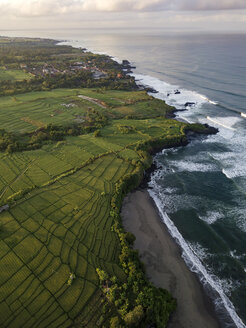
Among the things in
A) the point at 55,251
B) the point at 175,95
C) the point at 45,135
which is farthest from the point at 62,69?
the point at 55,251

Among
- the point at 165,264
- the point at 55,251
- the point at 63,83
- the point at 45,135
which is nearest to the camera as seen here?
the point at 55,251

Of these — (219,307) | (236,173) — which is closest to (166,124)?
(236,173)

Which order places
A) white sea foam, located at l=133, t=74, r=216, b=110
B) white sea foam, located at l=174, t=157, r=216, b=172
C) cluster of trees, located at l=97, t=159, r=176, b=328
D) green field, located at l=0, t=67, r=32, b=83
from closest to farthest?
cluster of trees, located at l=97, t=159, r=176, b=328 < white sea foam, located at l=174, t=157, r=216, b=172 < white sea foam, located at l=133, t=74, r=216, b=110 < green field, located at l=0, t=67, r=32, b=83

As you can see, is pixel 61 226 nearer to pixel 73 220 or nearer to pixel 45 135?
pixel 73 220

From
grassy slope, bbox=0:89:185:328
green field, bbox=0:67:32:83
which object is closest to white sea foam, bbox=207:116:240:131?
grassy slope, bbox=0:89:185:328

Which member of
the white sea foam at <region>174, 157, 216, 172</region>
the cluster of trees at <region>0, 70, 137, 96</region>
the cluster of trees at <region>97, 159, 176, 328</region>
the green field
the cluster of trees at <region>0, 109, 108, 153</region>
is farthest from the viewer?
the green field

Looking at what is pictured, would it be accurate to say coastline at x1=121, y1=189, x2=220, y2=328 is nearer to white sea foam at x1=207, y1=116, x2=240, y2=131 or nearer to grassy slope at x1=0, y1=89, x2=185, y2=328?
grassy slope at x1=0, y1=89, x2=185, y2=328

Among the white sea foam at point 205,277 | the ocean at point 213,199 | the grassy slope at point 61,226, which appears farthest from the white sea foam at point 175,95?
the white sea foam at point 205,277

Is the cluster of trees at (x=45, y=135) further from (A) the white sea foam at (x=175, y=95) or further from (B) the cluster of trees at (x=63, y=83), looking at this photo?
→ (B) the cluster of trees at (x=63, y=83)
